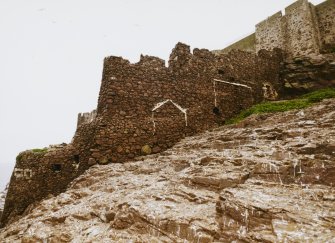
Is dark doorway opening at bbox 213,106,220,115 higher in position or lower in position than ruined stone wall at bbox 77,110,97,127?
lower

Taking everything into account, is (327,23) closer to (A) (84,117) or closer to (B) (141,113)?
(B) (141,113)

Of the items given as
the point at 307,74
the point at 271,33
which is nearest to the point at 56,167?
the point at 307,74

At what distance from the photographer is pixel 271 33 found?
20.4 metres

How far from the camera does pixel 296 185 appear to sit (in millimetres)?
Result: 5453

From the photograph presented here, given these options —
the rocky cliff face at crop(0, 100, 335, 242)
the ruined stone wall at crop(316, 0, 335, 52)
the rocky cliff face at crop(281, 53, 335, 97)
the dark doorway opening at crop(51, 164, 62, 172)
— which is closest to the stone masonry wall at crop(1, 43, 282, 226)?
the dark doorway opening at crop(51, 164, 62, 172)

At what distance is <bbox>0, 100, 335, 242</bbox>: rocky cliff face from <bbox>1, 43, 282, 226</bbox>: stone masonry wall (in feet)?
7.35

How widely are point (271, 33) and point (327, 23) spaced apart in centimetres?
350

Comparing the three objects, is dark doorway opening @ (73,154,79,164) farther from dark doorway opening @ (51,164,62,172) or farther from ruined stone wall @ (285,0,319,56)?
ruined stone wall @ (285,0,319,56)

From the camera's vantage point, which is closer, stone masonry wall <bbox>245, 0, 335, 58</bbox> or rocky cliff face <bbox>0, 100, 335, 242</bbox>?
rocky cliff face <bbox>0, 100, 335, 242</bbox>

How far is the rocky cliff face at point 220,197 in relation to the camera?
4.59 metres

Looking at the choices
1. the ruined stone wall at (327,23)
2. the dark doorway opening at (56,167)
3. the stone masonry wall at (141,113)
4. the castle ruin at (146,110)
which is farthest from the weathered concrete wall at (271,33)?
the dark doorway opening at (56,167)

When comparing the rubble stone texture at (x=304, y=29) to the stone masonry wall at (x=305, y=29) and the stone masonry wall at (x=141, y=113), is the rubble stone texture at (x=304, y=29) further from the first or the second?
the stone masonry wall at (x=141, y=113)

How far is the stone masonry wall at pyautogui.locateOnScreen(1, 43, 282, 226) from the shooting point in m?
10.9

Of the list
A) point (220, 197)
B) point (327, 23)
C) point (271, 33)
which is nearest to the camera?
point (220, 197)
